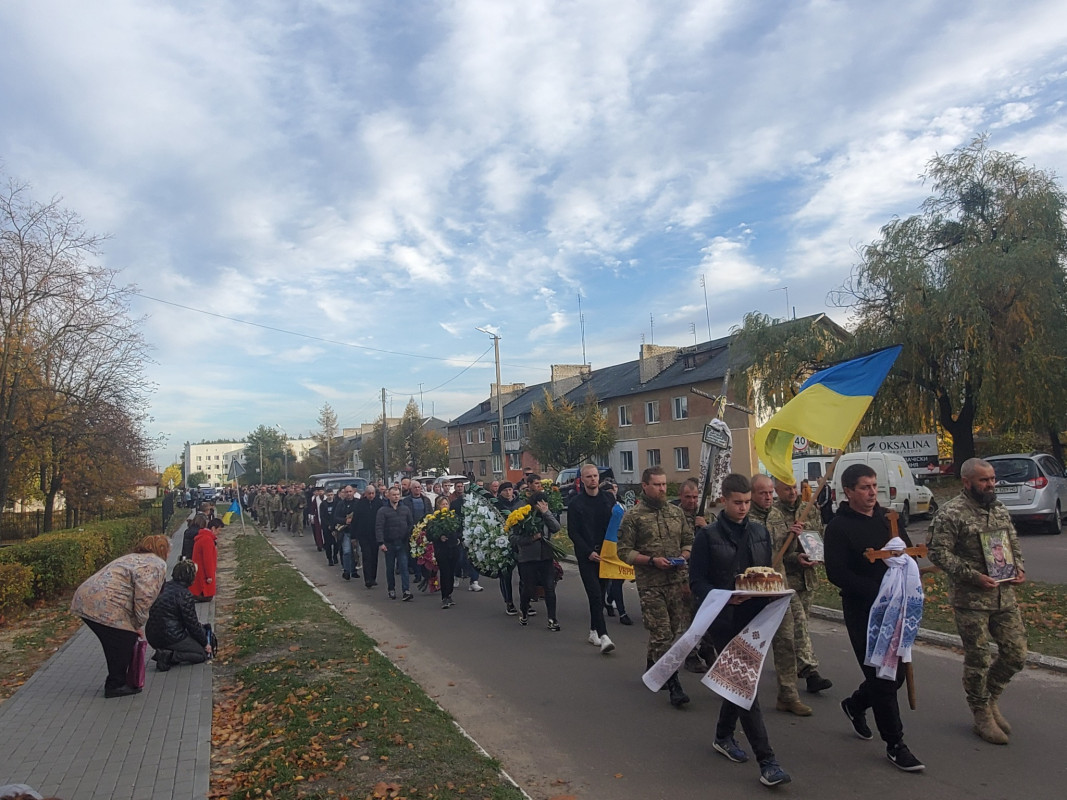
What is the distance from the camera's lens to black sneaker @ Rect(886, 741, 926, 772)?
15.5ft

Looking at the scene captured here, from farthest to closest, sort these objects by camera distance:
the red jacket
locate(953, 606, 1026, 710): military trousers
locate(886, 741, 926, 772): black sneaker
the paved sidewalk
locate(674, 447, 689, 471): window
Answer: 1. locate(674, 447, 689, 471): window
2. the red jacket
3. locate(953, 606, 1026, 710): military trousers
4. the paved sidewalk
5. locate(886, 741, 926, 772): black sneaker

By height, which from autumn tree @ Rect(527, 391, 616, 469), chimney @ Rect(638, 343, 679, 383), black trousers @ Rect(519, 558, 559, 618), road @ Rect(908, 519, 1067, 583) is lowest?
road @ Rect(908, 519, 1067, 583)

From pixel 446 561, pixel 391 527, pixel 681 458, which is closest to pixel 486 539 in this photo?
pixel 446 561

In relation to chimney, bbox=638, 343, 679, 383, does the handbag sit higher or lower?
lower

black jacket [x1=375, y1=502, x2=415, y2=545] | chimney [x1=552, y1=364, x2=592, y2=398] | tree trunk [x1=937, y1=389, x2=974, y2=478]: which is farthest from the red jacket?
chimney [x1=552, y1=364, x2=592, y2=398]

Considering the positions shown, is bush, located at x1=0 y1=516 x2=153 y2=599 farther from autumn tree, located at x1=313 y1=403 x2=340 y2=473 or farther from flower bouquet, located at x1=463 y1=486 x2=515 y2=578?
autumn tree, located at x1=313 y1=403 x2=340 y2=473

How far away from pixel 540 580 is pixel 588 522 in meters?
1.73

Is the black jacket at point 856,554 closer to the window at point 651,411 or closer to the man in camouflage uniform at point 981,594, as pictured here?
the man in camouflage uniform at point 981,594

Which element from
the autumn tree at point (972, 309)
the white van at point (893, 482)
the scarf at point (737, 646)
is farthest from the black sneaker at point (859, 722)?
the autumn tree at point (972, 309)

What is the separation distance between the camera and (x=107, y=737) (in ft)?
19.7

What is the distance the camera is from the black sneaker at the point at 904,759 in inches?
185

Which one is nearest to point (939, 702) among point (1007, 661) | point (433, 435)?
point (1007, 661)

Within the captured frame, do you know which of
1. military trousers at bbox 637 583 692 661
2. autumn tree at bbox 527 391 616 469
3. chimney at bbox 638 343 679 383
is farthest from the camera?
chimney at bbox 638 343 679 383

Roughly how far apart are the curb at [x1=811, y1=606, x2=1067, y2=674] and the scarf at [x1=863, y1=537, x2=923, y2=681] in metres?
1.59
